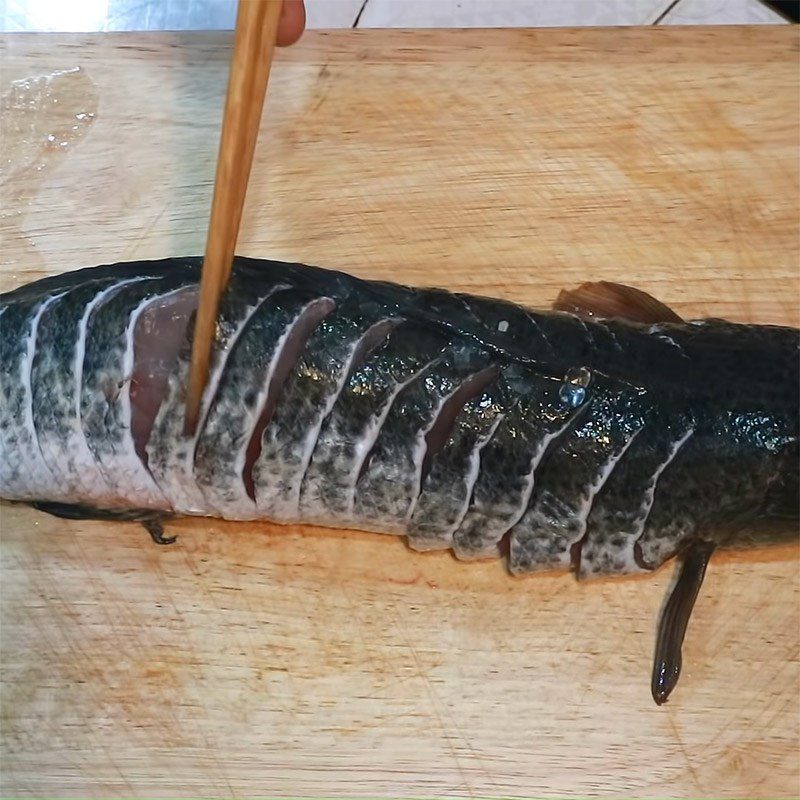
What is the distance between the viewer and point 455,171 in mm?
2773

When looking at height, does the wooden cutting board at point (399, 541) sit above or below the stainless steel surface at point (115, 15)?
below

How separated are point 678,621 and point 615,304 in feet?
2.95

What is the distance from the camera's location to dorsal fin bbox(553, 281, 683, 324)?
8.15ft

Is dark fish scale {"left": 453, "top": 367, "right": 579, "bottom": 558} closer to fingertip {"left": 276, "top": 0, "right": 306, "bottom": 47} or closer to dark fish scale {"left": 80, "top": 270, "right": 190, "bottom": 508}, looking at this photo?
dark fish scale {"left": 80, "top": 270, "right": 190, "bottom": 508}

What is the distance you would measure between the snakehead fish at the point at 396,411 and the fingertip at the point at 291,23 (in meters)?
0.96

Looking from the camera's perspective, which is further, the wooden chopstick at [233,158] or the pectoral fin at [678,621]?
the pectoral fin at [678,621]

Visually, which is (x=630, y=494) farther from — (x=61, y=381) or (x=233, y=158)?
(x=61, y=381)

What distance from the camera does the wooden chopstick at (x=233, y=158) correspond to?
1.53 metres

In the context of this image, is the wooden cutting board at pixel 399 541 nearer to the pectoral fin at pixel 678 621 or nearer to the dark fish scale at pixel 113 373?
the pectoral fin at pixel 678 621

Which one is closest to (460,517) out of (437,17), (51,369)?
(51,369)

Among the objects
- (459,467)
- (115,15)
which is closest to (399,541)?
(459,467)

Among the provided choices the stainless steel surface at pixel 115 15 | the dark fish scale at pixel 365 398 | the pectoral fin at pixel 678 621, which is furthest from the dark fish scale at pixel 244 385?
the stainless steel surface at pixel 115 15

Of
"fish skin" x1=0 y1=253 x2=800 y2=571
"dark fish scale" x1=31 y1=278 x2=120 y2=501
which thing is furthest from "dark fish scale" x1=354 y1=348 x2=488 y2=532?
"dark fish scale" x1=31 y1=278 x2=120 y2=501

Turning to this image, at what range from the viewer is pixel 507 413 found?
216 cm
